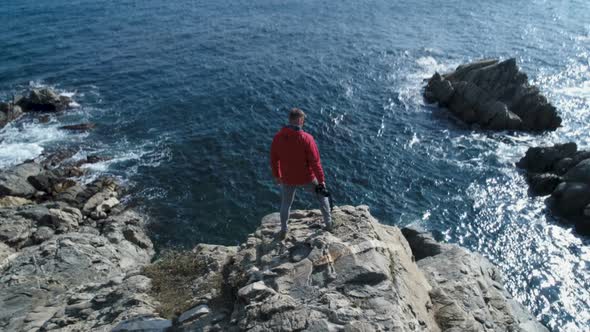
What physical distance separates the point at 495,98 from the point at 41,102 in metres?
45.2

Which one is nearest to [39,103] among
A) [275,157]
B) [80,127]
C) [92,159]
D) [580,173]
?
[80,127]

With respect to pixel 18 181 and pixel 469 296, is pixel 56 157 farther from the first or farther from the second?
pixel 469 296

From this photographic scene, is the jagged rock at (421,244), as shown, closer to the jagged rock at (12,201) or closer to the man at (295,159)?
the man at (295,159)

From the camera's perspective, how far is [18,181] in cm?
3231

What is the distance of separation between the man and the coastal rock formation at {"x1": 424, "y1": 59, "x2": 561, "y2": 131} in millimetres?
34740

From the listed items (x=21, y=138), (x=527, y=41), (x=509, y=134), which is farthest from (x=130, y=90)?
(x=527, y=41)

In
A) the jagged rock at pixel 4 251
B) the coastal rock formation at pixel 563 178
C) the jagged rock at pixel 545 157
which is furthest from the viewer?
the jagged rock at pixel 545 157

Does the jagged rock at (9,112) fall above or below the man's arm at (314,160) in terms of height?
below

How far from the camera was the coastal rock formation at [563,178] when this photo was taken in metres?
32.0

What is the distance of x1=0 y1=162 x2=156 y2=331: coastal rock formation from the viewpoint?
15.9 meters

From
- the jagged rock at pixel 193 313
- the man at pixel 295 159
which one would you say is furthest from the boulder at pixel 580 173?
the jagged rock at pixel 193 313

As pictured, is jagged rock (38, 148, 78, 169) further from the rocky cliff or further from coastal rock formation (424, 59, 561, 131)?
coastal rock formation (424, 59, 561, 131)

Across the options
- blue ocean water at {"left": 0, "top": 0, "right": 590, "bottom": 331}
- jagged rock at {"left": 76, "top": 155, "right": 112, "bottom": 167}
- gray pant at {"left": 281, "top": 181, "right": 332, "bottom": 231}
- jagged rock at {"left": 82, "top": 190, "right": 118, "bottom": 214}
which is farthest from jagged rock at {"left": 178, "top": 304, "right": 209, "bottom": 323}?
jagged rock at {"left": 76, "top": 155, "right": 112, "bottom": 167}

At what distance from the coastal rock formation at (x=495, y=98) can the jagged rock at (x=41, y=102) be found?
3788 cm
